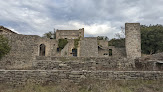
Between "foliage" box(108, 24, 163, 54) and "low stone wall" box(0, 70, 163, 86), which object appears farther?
"foliage" box(108, 24, 163, 54)

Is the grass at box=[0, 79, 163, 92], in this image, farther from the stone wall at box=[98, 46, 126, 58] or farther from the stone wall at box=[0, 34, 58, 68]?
the stone wall at box=[98, 46, 126, 58]

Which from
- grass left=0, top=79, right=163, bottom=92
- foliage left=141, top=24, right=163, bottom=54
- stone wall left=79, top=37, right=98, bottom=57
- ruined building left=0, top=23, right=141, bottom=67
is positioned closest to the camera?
grass left=0, top=79, right=163, bottom=92

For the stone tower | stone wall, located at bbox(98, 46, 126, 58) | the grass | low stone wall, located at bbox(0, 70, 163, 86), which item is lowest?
the grass

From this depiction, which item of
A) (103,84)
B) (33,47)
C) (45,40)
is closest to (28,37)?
(33,47)

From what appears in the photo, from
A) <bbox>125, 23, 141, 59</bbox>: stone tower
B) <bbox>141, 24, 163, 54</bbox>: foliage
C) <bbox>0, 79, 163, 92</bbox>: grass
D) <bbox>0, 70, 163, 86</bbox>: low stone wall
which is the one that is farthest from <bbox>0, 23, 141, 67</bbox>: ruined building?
<bbox>0, 79, 163, 92</bbox>: grass

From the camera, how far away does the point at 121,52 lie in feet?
66.5

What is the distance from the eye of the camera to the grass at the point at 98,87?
404 centimetres

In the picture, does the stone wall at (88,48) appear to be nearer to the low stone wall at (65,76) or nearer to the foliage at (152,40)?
the foliage at (152,40)

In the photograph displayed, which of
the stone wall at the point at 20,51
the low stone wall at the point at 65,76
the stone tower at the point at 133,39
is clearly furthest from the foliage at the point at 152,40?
the stone wall at the point at 20,51

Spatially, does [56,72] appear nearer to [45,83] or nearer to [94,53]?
[45,83]

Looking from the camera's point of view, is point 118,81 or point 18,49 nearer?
point 118,81

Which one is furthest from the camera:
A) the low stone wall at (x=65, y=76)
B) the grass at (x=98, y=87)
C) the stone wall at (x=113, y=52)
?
the stone wall at (x=113, y=52)

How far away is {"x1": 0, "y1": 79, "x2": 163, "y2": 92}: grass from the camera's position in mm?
4043

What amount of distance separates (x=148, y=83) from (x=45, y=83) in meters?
5.09
